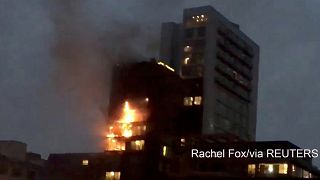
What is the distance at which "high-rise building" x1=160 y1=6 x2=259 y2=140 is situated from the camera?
130m

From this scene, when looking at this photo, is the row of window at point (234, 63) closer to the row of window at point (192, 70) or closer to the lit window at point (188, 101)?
the row of window at point (192, 70)

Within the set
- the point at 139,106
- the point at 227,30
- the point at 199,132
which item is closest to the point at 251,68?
the point at 227,30

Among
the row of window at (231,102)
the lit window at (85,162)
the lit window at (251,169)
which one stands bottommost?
the lit window at (251,169)

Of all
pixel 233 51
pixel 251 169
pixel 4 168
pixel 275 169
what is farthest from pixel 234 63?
pixel 4 168

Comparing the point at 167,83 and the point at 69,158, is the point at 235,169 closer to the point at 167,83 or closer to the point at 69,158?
the point at 167,83

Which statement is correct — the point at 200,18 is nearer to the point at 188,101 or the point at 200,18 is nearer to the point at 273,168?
the point at 188,101

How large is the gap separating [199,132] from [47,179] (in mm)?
34979

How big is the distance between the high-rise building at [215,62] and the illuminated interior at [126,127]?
15.0m

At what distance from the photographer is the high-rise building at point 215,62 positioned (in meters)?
130

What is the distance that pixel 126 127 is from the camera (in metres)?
116

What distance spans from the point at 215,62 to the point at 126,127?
94.1 feet

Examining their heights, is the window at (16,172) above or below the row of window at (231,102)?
below

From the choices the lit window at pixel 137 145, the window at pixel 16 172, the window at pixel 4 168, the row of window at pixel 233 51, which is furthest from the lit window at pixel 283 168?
the row of window at pixel 233 51

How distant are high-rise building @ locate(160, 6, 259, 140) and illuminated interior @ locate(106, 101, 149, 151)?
49.1ft
